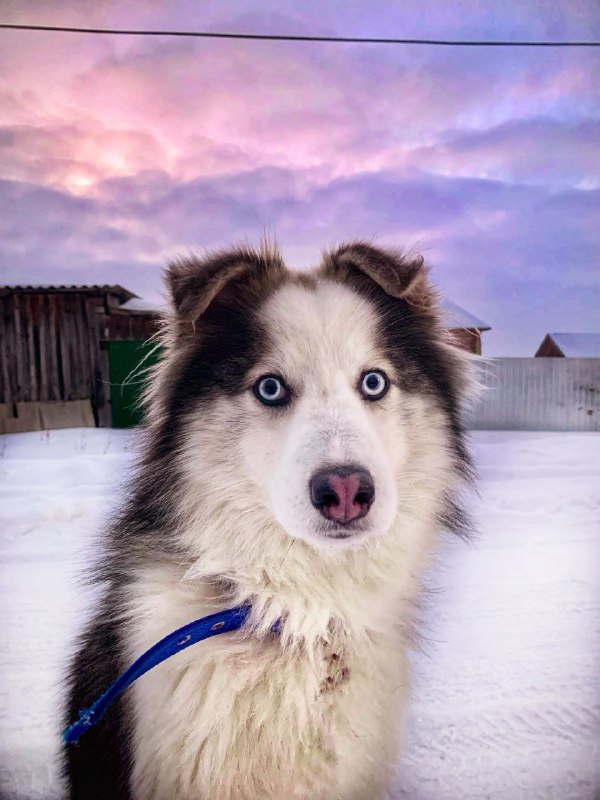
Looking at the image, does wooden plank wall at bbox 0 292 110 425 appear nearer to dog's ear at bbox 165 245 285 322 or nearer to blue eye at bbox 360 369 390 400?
dog's ear at bbox 165 245 285 322

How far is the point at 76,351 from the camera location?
61.8 inches

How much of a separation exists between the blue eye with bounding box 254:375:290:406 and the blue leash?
1.50 ft

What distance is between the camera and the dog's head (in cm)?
112

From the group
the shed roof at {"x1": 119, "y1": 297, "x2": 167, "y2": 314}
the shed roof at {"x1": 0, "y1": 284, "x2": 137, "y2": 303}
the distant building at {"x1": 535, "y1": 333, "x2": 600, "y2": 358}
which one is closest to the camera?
the shed roof at {"x1": 119, "y1": 297, "x2": 167, "y2": 314}

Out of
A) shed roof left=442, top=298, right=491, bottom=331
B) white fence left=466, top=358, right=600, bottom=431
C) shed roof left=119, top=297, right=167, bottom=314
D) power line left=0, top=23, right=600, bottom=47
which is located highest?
power line left=0, top=23, right=600, bottom=47

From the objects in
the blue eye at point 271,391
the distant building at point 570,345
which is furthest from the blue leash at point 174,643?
the distant building at point 570,345

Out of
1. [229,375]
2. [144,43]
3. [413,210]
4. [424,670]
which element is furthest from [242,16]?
[424,670]

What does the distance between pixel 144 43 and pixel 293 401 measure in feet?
3.58

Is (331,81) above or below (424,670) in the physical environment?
above

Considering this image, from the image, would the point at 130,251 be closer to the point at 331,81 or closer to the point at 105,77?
the point at 105,77

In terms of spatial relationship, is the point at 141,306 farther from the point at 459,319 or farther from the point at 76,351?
the point at 459,319

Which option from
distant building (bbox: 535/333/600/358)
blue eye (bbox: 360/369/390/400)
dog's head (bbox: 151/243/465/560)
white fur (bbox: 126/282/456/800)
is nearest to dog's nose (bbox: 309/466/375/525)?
dog's head (bbox: 151/243/465/560)

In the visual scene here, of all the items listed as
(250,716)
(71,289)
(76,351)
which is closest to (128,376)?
(76,351)

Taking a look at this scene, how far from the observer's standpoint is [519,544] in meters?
1.75
